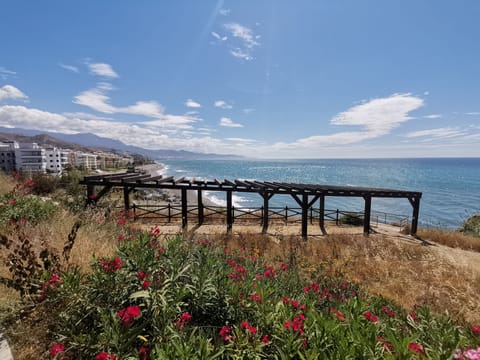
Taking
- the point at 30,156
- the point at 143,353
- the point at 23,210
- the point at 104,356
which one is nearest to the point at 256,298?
the point at 143,353

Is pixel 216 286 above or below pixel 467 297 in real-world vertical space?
above

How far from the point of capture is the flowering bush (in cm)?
148

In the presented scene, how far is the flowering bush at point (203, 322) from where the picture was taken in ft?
4.87

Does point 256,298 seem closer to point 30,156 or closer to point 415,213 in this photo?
point 415,213

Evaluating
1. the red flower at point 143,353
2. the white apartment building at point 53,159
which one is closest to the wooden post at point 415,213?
the red flower at point 143,353

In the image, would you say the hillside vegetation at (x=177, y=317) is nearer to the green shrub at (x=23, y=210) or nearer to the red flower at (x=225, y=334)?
the red flower at (x=225, y=334)

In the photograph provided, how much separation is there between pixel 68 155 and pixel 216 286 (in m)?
84.8

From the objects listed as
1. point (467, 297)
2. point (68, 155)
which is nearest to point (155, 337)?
point (467, 297)

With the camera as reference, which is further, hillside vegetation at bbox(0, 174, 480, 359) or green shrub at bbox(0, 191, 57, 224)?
green shrub at bbox(0, 191, 57, 224)

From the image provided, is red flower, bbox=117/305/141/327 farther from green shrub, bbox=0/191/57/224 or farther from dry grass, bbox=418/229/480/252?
dry grass, bbox=418/229/480/252

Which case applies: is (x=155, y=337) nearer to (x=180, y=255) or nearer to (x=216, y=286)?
(x=216, y=286)

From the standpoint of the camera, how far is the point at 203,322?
2037 millimetres

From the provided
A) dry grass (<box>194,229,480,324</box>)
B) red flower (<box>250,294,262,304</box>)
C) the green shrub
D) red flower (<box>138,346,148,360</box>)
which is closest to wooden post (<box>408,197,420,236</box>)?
dry grass (<box>194,229,480,324</box>)

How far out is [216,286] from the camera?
2174 millimetres
